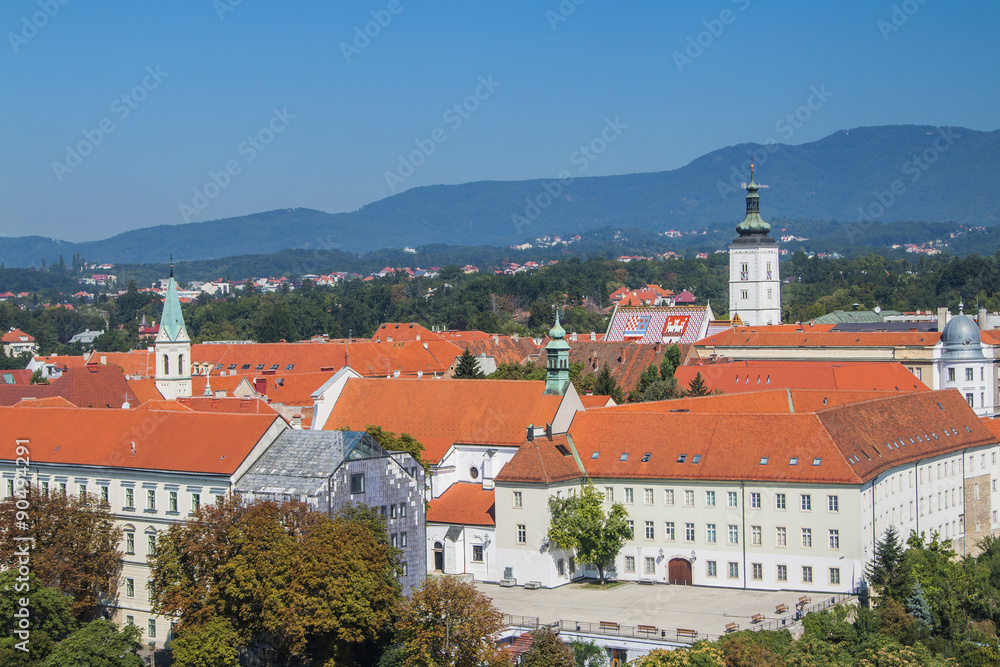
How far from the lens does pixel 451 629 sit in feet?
148

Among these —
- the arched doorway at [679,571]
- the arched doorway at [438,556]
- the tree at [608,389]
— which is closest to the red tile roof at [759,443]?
the arched doorway at [679,571]

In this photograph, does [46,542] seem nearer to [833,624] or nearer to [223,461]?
[223,461]

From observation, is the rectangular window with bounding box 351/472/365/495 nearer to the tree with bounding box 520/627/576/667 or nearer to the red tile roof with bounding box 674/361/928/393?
the tree with bounding box 520/627/576/667

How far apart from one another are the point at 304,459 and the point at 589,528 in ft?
44.3

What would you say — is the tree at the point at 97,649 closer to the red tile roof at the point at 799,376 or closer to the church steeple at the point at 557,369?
the church steeple at the point at 557,369

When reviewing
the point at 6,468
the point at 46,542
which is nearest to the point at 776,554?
the point at 46,542

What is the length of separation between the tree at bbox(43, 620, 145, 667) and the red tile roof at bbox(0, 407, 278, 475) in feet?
28.1

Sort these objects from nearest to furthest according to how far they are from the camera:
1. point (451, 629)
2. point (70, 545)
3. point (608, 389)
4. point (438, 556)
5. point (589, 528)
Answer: point (451, 629)
point (70, 545)
point (589, 528)
point (438, 556)
point (608, 389)

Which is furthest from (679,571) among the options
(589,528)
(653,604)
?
(653,604)

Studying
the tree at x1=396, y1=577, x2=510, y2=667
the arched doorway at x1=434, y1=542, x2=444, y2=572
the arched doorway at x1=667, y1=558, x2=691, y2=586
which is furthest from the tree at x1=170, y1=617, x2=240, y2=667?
the arched doorway at x1=667, y1=558, x2=691, y2=586

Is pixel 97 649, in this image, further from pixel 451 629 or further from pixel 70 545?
pixel 451 629

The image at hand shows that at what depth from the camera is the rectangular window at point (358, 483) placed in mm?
53875

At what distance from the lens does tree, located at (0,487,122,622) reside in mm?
53031

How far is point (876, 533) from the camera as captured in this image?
58.0 m
